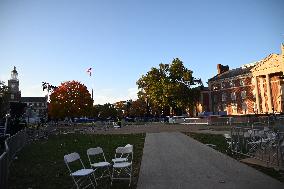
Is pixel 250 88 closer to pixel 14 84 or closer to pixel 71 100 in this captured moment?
pixel 71 100

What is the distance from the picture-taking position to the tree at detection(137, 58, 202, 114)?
70.0m

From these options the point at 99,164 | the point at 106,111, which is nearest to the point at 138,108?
the point at 106,111

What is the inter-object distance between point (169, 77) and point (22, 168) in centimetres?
6389

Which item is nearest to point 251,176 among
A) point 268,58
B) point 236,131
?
point 236,131

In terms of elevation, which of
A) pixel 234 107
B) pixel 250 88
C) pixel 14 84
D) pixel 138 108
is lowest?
pixel 234 107

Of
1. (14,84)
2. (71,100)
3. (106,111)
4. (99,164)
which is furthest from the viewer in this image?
(106,111)

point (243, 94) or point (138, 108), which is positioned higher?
point (243, 94)

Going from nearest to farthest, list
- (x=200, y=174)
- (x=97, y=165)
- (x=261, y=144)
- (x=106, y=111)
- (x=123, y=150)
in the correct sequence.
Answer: (x=97, y=165) → (x=200, y=174) → (x=123, y=150) → (x=261, y=144) → (x=106, y=111)

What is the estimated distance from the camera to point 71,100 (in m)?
65.1

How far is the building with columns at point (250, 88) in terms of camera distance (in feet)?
212

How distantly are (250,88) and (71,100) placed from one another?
41.8 meters

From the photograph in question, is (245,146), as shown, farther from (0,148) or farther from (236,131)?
(0,148)

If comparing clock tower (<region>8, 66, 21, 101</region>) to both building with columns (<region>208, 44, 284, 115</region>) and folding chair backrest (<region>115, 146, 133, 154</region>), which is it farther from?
folding chair backrest (<region>115, 146, 133, 154</region>)

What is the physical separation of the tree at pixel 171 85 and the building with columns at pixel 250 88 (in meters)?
9.17
